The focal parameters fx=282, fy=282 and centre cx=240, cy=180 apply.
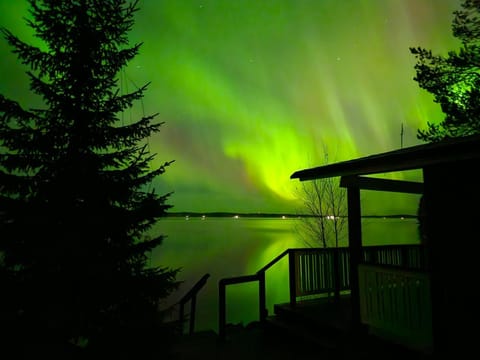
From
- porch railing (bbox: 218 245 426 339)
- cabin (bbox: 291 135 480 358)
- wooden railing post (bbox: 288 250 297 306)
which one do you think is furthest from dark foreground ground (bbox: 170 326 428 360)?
wooden railing post (bbox: 288 250 297 306)

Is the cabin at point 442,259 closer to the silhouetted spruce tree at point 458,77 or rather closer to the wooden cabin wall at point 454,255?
the wooden cabin wall at point 454,255

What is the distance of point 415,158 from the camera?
3793mm

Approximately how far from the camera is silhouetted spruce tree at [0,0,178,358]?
4.36 meters

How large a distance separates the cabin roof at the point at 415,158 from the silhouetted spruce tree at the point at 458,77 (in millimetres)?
7881

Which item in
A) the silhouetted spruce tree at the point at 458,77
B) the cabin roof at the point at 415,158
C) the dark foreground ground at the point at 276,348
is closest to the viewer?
the cabin roof at the point at 415,158

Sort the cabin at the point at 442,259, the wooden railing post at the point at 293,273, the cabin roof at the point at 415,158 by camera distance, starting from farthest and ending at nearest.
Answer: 1. the wooden railing post at the point at 293,273
2. the cabin at the point at 442,259
3. the cabin roof at the point at 415,158

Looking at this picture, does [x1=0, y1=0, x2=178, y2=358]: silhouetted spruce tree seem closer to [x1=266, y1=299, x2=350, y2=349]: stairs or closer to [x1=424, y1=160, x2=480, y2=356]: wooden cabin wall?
[x1=266, y1=299, x2=350, y2=349]: stairs

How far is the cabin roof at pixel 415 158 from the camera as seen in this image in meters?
3.32

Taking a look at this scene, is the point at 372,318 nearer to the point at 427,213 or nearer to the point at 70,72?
the point at 427,213

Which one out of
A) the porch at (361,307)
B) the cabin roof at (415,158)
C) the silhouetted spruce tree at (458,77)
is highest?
the silhouetted spruce tree at (458,77)

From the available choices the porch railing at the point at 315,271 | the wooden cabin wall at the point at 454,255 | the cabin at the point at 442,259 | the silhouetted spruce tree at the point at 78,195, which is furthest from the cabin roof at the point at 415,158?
the silhouetted spruce tree at the point at 78,195

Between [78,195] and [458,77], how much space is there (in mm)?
12638

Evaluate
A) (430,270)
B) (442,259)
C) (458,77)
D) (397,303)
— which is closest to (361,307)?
(397,303)

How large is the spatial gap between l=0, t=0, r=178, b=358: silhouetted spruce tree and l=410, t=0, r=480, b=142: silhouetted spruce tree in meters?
10.5
